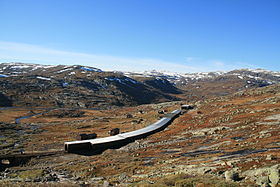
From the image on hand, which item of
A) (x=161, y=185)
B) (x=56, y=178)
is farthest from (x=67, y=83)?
(x=161, y=185)

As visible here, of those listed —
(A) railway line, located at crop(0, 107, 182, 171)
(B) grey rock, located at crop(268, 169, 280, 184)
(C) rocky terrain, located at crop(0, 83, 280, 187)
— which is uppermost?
(B) grey rock, located at crop(268, 169, 280, 184)

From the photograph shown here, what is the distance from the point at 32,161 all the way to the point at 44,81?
541 ft

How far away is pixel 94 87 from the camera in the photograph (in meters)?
199

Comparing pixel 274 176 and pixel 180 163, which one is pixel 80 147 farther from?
pixel 274 176

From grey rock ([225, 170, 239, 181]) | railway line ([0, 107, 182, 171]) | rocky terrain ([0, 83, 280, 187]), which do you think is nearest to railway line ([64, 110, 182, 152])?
railway line ([0, 107, 182, 171])

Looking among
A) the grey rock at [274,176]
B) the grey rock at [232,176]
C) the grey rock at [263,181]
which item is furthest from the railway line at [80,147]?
the grey rock at [274,176]

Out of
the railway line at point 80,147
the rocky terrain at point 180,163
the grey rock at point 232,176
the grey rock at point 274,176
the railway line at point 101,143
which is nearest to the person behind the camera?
the grey rock at point 274,176

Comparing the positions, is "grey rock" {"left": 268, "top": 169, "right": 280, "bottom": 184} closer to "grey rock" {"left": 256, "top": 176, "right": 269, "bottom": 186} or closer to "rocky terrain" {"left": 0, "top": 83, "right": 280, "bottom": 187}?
"rocky terrain" {"left": 0, "top": 83, "right": 280, "bottom": 187}

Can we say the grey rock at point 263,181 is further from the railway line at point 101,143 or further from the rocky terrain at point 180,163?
the railway line at point 101,143

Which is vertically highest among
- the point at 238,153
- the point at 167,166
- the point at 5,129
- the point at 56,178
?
the point at 238,153

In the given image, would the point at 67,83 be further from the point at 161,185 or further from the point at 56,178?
the point at 161,185

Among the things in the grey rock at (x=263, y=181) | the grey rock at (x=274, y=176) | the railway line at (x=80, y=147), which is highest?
the grey rock at (x=274, y=176)

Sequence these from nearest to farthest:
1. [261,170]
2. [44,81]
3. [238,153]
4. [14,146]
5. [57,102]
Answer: [261,170]
[238,153]
[14,146]
[57,102]
[44,81]

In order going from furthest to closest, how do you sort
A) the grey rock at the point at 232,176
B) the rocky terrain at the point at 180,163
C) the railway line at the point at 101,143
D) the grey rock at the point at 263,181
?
the railway line at the point at 101,143 < the rocky terrain at the point at 180,163 < the grey rock at the point at 232,176 < the grey rock at the point at 263,181
